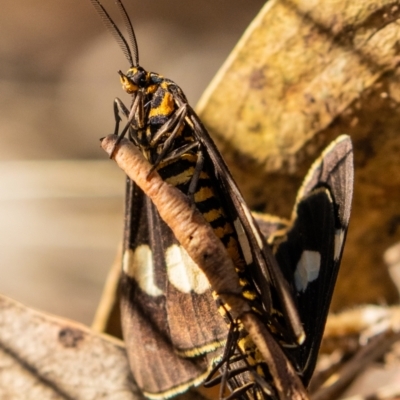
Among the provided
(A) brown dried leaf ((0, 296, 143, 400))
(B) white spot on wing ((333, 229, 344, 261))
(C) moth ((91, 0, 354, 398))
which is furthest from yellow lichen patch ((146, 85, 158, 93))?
(A) brown dried leaf ((0, 296, 143, 400))

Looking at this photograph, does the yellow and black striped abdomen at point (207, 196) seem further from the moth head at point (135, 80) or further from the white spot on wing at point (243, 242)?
the moth head at point (135, 80)

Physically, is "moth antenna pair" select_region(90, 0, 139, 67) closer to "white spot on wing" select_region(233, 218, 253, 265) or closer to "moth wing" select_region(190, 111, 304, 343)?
"moth wing" select_region(190, 111, 304, 343)

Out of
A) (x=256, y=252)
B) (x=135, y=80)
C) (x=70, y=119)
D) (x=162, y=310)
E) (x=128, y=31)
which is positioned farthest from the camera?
(x=70, y=119)

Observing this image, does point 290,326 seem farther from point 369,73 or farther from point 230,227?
point 369,73

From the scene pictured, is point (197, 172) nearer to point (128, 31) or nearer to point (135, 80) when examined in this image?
point (135, 80)

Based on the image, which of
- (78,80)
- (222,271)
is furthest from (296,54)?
(78,80)

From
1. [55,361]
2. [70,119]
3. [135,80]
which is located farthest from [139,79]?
[70,119]

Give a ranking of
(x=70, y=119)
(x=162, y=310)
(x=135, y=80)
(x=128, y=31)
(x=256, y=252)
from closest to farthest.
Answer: (x=256, y=252)
(x=135, y=80)
(x=128, y=31)
(x=162, y=310)
(x=70, y=119)

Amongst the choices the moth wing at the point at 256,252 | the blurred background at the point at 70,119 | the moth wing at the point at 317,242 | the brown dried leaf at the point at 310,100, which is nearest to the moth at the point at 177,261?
the moth wing at the point at 256,252
